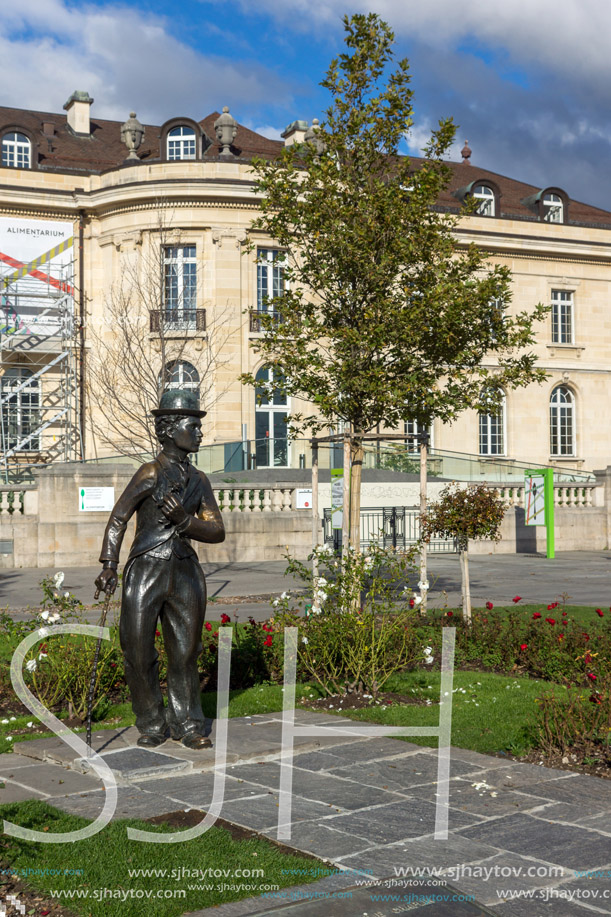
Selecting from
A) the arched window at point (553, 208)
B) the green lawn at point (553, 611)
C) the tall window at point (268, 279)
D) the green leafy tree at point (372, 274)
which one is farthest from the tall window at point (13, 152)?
the green lawn at point (553, 611)

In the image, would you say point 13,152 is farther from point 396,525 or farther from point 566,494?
point 566,494

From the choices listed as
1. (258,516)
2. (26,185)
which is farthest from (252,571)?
(26,185)

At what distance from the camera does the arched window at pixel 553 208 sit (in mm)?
43344

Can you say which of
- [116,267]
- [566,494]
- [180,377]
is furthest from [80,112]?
[566,494]

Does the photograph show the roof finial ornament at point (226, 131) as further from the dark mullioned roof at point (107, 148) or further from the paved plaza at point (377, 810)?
the paved plaza at point (377, 810)

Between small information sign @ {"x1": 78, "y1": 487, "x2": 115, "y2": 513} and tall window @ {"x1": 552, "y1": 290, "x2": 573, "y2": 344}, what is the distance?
25.4 meters

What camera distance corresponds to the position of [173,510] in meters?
6.29

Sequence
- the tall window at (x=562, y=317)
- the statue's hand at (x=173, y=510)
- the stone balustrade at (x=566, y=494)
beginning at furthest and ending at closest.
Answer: the tall window at (x=562, y=317) < the stone balustrade at (x=566, y=494) < the statue's hand at (x=173, y=510)

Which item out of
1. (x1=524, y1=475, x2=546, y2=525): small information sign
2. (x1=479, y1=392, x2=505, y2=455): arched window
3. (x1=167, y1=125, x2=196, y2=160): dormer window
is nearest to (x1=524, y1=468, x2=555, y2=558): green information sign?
(x1=524, y1=475, x2=546, y2=525): small information sign

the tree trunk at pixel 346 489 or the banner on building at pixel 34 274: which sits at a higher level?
the banner on building at pixel 34 274

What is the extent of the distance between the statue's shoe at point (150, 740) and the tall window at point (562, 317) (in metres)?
38.2

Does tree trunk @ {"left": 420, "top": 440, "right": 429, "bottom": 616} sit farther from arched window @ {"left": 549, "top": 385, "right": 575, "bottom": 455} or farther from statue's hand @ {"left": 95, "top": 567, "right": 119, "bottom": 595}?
arched window @ {"left": 549, "top": 385, "right": 575, "bottom": 455}

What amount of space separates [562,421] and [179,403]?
37.6 metres

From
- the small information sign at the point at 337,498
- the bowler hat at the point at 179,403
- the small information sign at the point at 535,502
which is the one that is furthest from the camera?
the small information sign at the point at 535,502
